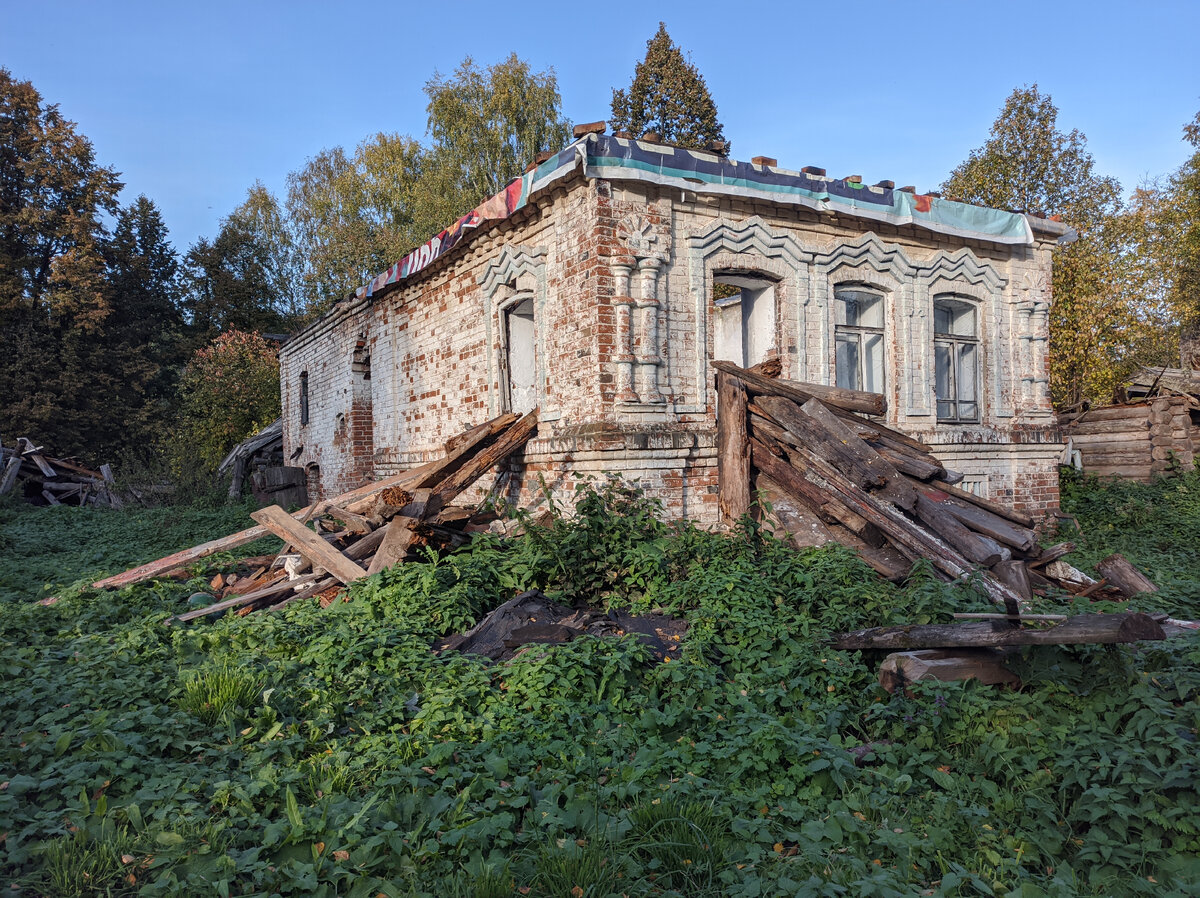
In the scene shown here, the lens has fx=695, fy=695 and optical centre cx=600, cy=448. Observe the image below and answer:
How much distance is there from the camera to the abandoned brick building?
7.11 meters

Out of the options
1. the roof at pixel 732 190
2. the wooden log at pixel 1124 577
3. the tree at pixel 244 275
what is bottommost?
the wooden log at pixel 1124 577

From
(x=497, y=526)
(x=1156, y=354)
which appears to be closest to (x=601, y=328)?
(x=497, y=526)

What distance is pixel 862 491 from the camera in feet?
20.4

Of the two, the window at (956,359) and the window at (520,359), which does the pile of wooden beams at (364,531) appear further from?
the window at (956,359)

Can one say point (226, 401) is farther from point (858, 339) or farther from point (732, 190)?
point (858, 339)

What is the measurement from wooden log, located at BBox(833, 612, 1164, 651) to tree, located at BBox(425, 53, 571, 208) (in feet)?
68.2

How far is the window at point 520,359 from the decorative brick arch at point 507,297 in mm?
101

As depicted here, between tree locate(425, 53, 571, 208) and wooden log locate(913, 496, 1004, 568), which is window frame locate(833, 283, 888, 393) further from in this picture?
tree locate(425, 53, 571, 208)

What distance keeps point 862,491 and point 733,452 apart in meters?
1.40

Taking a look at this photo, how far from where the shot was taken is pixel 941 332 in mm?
10086

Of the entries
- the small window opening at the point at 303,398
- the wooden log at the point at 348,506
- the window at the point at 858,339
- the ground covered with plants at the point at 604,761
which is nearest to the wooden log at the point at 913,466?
the ground covered with plants at the point at 604,761

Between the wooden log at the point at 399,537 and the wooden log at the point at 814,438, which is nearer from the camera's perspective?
the wooden log at the point at 814,438

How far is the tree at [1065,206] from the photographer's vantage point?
1588 cm

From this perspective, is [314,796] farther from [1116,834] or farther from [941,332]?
[941,332]
